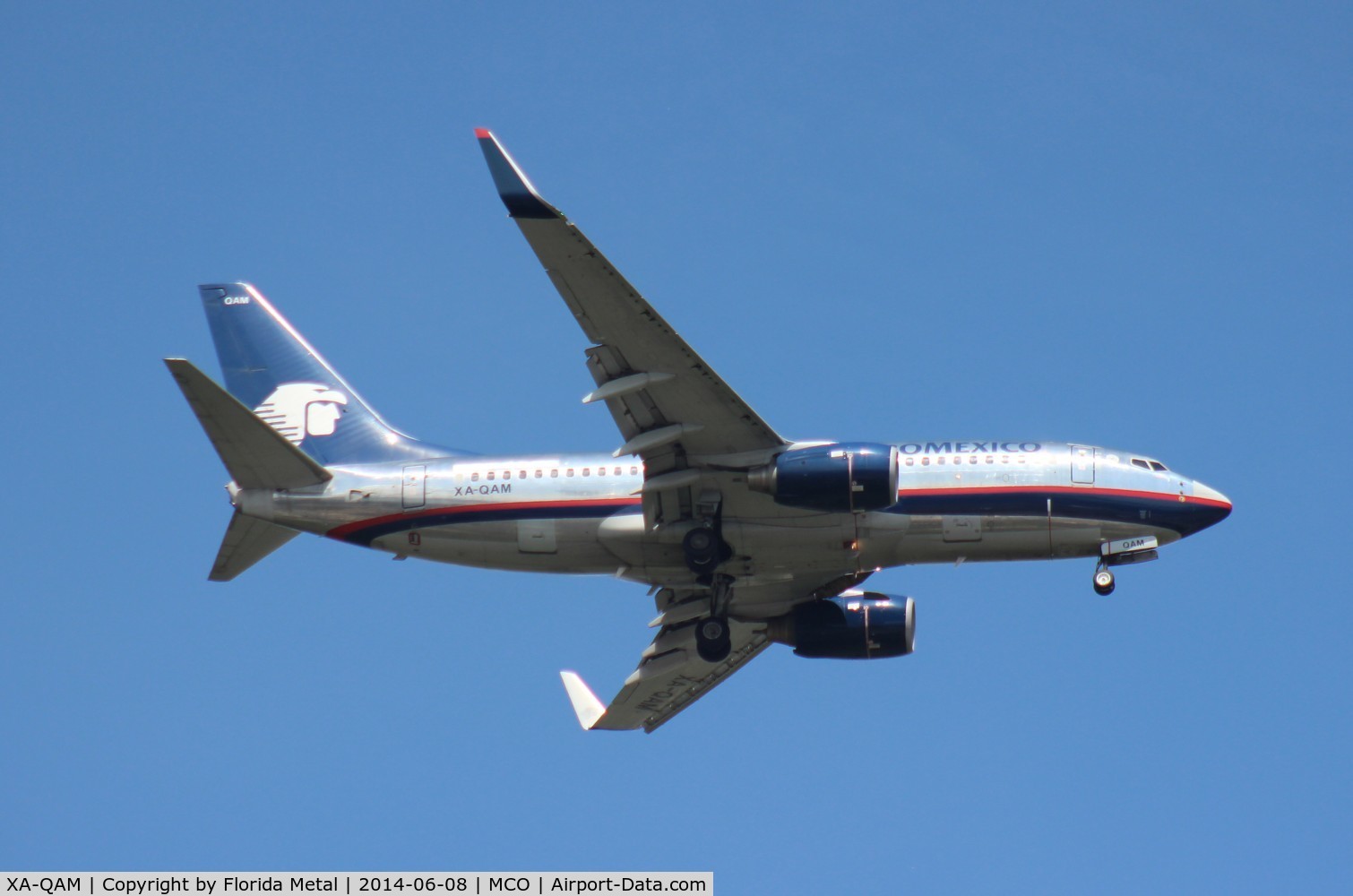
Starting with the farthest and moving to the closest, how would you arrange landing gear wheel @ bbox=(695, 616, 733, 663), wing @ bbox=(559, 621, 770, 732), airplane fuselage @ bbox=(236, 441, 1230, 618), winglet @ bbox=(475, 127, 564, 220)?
wing @ bbox=(559, 621, 770, 732), landing gear wheel @ bbox=(695, 616, 733, 663), airplane fuselage @ bbox=(236, 441, 1230, 618), winglet @ bbox=(475, 127, 564, 220)

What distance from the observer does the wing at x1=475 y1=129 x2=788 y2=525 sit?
41.8 m

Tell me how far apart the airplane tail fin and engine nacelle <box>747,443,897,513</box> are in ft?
36.3

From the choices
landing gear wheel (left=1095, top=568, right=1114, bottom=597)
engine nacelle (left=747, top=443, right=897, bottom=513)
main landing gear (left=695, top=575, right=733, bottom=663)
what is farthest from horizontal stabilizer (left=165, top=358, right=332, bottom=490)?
landing gear wheel (left=1095, top=568, right=1114, bottom=597)

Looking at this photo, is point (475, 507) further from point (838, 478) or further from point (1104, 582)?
point (1104, 582)

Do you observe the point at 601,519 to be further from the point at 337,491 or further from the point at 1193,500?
the point at 1193,500

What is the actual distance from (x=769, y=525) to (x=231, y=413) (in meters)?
14.6

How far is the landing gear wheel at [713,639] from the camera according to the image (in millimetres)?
50750

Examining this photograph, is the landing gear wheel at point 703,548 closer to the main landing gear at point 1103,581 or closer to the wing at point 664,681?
the wing at point 664,681

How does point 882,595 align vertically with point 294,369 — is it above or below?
below

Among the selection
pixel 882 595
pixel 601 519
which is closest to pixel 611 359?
pixel 601 519

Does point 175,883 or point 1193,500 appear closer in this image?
point 175,883

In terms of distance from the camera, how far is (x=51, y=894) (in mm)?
42188

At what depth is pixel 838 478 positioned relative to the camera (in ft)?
153

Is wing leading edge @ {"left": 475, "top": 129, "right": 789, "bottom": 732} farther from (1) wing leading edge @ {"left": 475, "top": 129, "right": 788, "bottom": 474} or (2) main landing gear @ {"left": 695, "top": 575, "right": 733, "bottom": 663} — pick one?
(2) main landing gear @ {"left": 695, "top": 575, "right": 733, "bottom": 663}
